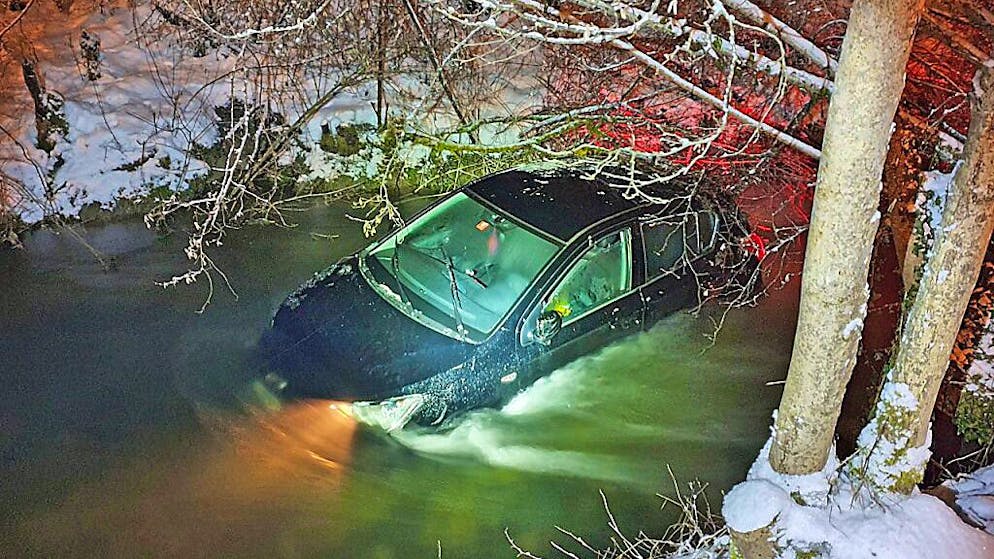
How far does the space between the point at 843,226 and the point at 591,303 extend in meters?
2.50

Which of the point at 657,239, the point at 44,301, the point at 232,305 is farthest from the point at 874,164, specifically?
the point at 44,301

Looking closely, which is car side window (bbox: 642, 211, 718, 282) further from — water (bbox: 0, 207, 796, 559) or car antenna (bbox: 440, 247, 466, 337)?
car antenna (bbox: 440, 247, 466, 337)

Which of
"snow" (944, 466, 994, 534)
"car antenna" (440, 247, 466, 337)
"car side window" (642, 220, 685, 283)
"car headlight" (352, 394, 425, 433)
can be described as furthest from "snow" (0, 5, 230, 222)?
"snow" (944, 466, 994, 534)

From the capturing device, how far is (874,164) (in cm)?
257

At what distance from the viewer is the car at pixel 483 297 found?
462cm

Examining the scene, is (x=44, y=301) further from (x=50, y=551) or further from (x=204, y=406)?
(x=50, y=551)

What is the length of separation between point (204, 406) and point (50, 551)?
55.8 inches

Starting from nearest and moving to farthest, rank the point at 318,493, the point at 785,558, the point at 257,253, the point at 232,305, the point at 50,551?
1. the point at 785,558
2. the point at 50,551
3. the point at 318,493
4. the point at 232,305
5. the point at 257,253

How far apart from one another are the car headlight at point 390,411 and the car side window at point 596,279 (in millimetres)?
1135

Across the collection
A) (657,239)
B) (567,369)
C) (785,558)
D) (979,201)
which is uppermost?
(979,201)

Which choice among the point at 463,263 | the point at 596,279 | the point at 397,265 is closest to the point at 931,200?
the point at 596,279

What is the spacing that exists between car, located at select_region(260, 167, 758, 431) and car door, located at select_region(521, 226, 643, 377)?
0.4 inches

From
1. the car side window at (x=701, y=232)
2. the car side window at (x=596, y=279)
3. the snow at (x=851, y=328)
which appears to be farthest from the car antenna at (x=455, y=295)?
the snow at (x=851, y=328)

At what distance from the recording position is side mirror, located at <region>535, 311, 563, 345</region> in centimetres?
477
